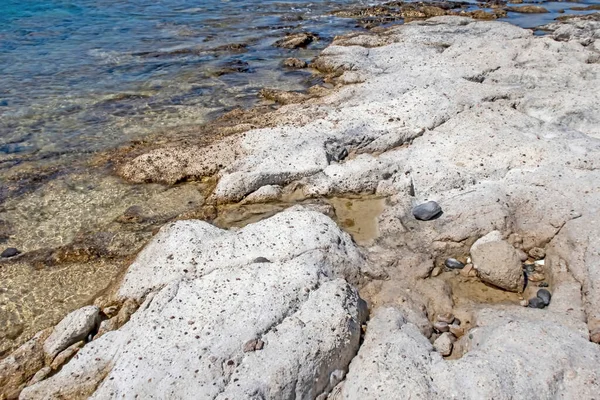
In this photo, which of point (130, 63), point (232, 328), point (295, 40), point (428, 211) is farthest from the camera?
point (295, 40)

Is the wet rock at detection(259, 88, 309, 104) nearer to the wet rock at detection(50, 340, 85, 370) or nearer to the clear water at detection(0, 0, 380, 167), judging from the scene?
the clear water at detection(0, 0, 380, 167)

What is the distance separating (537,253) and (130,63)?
1391 centimetres

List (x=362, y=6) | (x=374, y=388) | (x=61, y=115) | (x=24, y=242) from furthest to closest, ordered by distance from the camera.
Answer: (x=362, y=6)
(x=61, y=115)
(x=24, y=242)
(x=374, y=388)

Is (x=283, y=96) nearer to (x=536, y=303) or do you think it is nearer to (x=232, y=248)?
(x=232, y=248)

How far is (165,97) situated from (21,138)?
366cm

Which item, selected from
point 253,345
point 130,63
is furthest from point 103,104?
point 253,345

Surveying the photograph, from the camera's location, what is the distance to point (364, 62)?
14.1 metres

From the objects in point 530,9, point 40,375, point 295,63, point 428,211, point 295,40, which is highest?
point 530,9

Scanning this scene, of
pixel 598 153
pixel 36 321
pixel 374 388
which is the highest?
pixel 598 153

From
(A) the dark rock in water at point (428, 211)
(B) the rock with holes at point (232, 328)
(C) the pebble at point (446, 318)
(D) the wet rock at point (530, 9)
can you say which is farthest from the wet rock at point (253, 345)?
(D) the wet rock at point (530, 9)

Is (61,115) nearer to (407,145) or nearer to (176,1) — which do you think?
(407,145)

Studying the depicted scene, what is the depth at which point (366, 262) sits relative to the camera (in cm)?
630

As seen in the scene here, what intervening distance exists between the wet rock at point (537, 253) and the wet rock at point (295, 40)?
12883 mm

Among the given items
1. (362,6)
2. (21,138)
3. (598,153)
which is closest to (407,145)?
(598,153)
